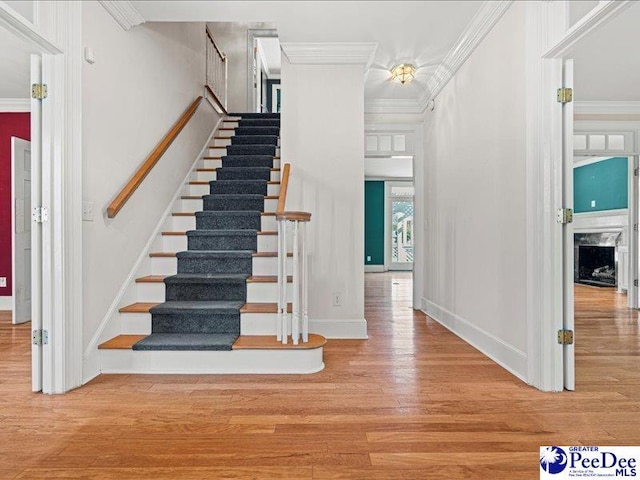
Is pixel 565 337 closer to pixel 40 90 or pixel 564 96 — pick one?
pixel 564 96

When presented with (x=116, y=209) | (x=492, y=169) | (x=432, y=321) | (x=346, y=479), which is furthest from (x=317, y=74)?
(x=346, y=479)

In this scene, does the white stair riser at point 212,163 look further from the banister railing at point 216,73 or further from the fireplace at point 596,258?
the fireplace at point 596,258

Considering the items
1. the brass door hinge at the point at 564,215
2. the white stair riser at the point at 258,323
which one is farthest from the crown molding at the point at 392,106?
the white stair riser at the point at 258,323

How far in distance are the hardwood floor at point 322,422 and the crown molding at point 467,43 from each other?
100 inches

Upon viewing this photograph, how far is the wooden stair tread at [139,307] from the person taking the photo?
2805 millimetres

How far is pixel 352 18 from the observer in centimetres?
298

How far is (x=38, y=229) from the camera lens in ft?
7.36

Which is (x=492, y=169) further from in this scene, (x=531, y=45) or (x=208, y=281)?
(x=208, y=281)

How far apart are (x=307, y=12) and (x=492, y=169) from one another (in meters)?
1.87

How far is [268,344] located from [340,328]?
1037 mm

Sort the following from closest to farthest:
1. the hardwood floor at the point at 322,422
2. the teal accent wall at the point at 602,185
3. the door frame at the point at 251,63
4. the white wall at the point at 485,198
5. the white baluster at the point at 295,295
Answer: the hardwood floor at the point at 322,422 < the white wall at the point at 485,198 < the white baluster at the point at 295,295 < the teal accent wall at the point at 602,185 < the door frame at the point at 251,63

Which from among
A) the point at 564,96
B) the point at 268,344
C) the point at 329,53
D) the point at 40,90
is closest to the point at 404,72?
the point at 329,53

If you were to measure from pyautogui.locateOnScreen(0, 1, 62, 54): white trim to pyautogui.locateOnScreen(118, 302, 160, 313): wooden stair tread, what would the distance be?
1.74m

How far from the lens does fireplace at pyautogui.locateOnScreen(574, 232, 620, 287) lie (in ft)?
22.5
